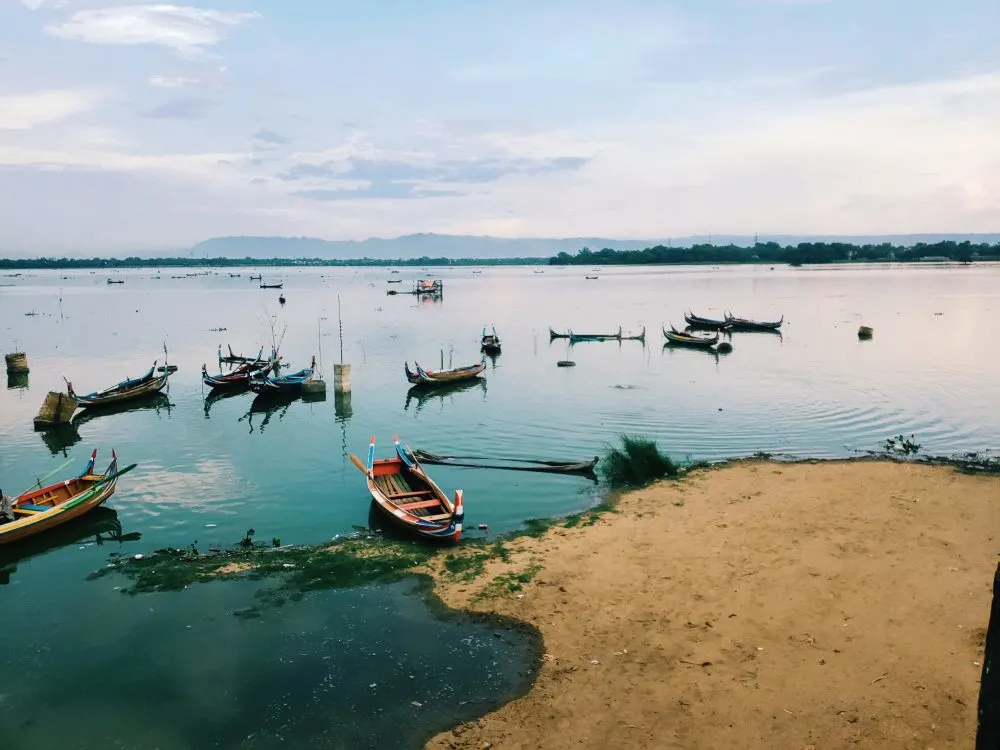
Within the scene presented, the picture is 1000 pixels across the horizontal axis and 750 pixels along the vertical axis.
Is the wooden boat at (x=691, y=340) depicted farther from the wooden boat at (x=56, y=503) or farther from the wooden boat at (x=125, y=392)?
the wooden boat at (x=56, y=503)

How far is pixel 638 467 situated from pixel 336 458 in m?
10.7

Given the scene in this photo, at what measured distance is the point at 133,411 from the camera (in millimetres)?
32031

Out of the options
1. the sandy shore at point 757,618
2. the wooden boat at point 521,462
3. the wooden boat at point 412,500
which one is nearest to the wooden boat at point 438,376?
the wooden boat at point 521,462

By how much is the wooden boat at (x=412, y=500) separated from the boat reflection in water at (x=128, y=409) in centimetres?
1716

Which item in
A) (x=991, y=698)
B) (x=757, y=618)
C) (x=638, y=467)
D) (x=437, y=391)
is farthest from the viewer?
(x=437, y=391)

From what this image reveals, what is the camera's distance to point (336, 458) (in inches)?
930

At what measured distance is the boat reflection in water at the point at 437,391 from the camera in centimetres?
3400

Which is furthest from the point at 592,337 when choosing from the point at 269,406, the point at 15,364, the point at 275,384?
the point at 15,364

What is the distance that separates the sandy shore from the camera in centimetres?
855

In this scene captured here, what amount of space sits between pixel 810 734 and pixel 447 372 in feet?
99.6

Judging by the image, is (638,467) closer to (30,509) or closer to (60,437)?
(30,509)

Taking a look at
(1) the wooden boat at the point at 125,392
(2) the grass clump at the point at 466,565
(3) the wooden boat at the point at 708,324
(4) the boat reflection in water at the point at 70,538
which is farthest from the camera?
(3) the wooden boat at the point at 708,324

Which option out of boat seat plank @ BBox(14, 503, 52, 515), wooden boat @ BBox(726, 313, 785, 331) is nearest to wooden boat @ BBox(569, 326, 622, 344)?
wooden boat @ BBox(726, 313, 785, 331)

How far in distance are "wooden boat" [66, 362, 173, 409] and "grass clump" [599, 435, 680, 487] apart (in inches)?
974
